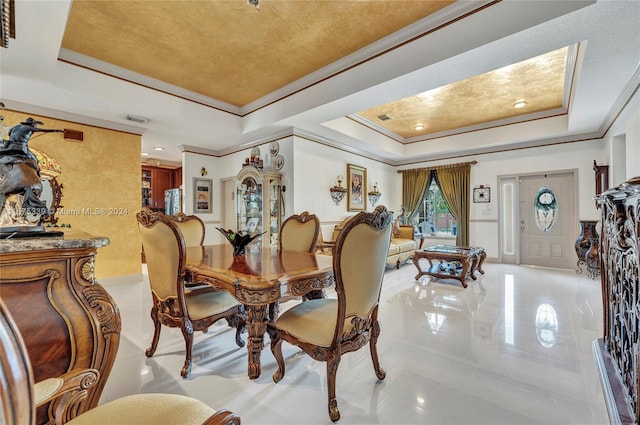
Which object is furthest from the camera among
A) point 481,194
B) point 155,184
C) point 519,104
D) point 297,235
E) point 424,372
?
point 155,184

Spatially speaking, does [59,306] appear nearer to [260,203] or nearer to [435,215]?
[260,203]

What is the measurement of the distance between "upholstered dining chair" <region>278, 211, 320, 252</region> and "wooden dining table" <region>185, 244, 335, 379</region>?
0.71 metres

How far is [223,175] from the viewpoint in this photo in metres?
6.45

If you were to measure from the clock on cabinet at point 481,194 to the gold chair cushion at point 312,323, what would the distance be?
5.88 meters

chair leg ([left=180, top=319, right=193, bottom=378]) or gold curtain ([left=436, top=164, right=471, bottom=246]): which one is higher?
gold curtain ([left=436, top=164, right=471, bottom=246])

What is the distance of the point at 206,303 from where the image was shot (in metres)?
2.10

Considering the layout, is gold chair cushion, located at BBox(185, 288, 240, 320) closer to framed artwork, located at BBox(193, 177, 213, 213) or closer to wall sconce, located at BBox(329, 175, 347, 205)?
wall sconce, located at BBox(329, 175, 347, 205)

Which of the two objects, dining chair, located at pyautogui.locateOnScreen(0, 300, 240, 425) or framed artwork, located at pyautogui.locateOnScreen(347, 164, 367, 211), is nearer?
dining chair, located at pyautogui.locateOnScreen(0, 300, 240, 425)

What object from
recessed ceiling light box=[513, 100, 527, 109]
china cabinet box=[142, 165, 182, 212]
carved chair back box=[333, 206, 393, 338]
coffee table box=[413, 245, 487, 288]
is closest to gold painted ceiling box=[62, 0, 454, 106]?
→ carved chair back box=[333, 206, 393, 338]

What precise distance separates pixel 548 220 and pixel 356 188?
4050mm

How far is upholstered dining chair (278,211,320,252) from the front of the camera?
2.96 m

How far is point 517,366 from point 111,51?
511cm

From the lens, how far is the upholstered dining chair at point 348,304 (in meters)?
1.51

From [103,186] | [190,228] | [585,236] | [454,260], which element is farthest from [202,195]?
[585,236]
